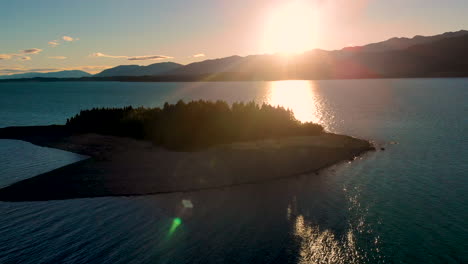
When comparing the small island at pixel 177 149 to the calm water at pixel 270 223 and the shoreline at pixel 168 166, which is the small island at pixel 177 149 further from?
the calm water at pixel 270 223

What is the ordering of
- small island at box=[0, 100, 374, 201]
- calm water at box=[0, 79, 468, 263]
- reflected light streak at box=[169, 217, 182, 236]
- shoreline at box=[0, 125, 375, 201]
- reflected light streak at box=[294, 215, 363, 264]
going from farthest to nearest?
small island at box=[0, 100, 374, 201]
shoreline at box=[0, 125, 375, 201]
reflected light streak at box=[169, 217, 182, 236]
calm water at box=[0, 79, 468, 263]
reflected light streak at box=[294, 215, 363, 264]

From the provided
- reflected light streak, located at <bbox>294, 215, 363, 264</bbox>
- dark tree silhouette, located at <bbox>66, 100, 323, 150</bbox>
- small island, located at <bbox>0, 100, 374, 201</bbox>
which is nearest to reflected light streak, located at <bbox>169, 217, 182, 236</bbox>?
small island, located at <bbox>0, 100, 374, 201</bbox>

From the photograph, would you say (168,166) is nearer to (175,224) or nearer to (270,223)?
(175,224)

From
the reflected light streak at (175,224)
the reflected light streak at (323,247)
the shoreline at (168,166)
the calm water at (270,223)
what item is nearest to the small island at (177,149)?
the shoreline at (168,166)

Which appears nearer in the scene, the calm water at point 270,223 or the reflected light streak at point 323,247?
the reflected light streak at point 323,247

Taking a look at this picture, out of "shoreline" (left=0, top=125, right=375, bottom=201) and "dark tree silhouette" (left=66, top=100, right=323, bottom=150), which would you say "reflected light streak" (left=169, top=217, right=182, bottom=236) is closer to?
"shoreline" (left=0, top=125, right=375, bottom=201)

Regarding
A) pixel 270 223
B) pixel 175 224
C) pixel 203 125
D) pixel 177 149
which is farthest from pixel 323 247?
pixel 203 125
